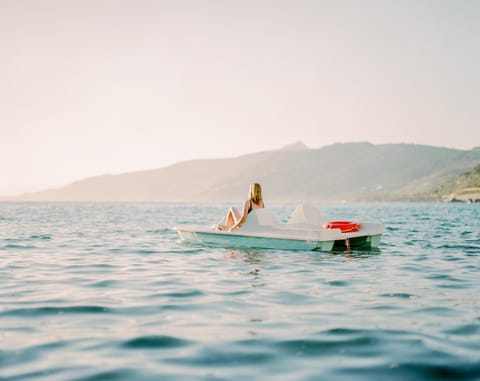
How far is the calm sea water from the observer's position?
21.4 ft

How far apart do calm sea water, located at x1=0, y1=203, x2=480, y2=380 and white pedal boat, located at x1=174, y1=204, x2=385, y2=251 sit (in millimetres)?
1754

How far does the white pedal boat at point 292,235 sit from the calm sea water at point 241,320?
1.75 metres

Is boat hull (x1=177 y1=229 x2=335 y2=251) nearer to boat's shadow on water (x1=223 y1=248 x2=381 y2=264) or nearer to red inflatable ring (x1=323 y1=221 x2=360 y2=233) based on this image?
boat's shadow on water (x1=223 y1=248 x2=381 y2=264)

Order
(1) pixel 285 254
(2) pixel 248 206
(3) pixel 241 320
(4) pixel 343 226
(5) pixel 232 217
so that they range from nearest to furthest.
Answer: (3) pixel 241 320, (1) pixel 285 254, (4) pixel 343 226, (2) pixel 248 206, (5) pixel 232 217

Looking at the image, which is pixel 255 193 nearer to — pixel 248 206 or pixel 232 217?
pixel 248 206

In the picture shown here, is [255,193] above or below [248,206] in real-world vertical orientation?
above

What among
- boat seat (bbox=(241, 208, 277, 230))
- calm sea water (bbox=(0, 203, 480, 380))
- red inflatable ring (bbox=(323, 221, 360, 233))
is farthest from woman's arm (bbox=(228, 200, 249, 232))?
calm sea water (bbox=(0, 203, 480, 380))

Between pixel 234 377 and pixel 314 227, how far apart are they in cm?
1476

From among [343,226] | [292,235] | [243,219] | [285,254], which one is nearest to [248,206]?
[243,219]

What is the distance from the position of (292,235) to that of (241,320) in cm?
1014

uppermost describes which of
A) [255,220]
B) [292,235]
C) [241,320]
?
[255,220]

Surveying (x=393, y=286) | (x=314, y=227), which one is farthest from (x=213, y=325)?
(x=314, y=227)

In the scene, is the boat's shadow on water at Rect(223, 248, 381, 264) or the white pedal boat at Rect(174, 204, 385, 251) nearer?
the boat's shadow on water at Rect(223, 248, 381, 264)

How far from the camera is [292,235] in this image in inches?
744
